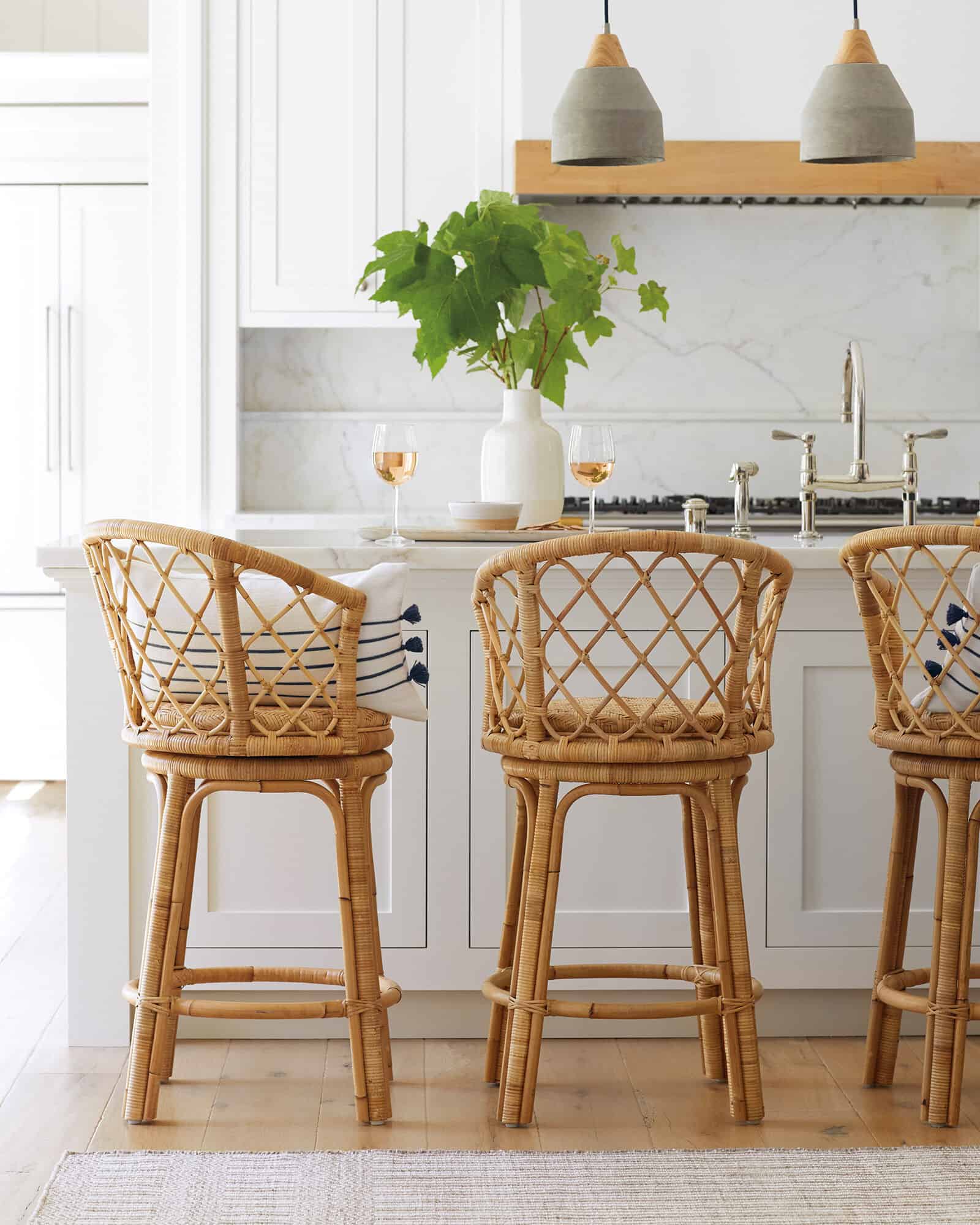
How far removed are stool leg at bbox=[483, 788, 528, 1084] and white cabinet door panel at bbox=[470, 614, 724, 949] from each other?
0.18m

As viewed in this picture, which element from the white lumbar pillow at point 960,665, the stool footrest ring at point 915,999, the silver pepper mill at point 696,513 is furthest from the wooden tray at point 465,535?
the stool footrest ring at point 915,999

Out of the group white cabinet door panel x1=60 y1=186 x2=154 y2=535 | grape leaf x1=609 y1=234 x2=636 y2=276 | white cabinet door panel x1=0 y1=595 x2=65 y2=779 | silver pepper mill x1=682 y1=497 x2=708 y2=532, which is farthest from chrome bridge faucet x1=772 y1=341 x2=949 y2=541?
white cabinet door panel x1=0 y1=595 x2=65 y2=779

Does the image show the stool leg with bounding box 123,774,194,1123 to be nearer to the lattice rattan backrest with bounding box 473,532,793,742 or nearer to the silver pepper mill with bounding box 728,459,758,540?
the lattice rattan backrest with bounding box 473,532,793,742

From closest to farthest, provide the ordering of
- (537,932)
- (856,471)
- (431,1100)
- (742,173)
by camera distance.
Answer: (537,932) < (431,1100) < (856,471) < (742,173)

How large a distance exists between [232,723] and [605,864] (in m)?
0.83

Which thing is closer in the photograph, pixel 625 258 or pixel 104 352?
pixel 625 258

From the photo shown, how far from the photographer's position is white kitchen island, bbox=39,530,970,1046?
2.47m

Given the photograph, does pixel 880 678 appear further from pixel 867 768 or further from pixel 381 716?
pixel 381 716

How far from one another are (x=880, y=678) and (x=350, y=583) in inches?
32.0

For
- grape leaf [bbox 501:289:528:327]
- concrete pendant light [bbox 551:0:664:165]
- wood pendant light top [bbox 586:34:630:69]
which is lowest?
grape leaf [bbox 501:289:528:327]

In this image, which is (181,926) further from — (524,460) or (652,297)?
(652,297)

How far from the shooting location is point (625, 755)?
1.96 metres

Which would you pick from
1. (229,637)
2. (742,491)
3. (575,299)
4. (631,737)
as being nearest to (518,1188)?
(631,737)

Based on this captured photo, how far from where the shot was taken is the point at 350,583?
6.58ft
